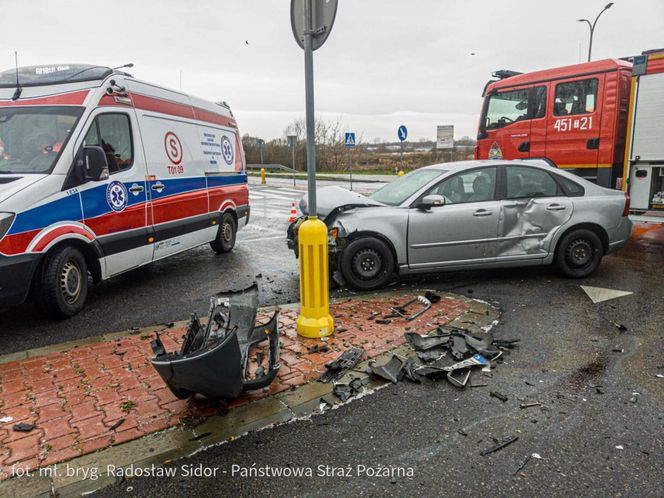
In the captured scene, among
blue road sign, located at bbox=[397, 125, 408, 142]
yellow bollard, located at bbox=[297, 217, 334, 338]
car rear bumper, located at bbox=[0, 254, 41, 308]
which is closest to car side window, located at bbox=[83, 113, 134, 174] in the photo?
car rear bumper, located at bbox=[0, 254, 41, 308]

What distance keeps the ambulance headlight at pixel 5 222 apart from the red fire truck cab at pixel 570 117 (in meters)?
9.47

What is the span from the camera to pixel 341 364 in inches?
155

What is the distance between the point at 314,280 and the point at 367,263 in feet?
5.87

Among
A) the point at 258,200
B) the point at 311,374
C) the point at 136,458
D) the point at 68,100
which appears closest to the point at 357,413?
the point at 311,374

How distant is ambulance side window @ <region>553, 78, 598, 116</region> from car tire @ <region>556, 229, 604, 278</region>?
4154mm

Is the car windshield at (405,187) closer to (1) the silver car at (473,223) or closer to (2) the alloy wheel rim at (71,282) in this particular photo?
(1) the silver car at (473,223)

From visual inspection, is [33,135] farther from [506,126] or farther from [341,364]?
[506,126]

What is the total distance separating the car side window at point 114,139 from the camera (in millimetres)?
5488

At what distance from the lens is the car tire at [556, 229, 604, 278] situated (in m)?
6.58

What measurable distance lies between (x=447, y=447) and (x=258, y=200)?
1733 cm

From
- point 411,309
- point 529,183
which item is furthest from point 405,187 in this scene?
point 411,309

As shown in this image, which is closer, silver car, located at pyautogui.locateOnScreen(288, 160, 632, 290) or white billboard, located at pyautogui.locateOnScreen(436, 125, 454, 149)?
silver car, located at pyautogui.locateOnScreen(288, 160, 632, 290)

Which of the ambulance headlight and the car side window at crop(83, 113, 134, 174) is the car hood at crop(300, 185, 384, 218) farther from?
the ambulance headlight

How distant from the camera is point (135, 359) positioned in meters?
4.12
